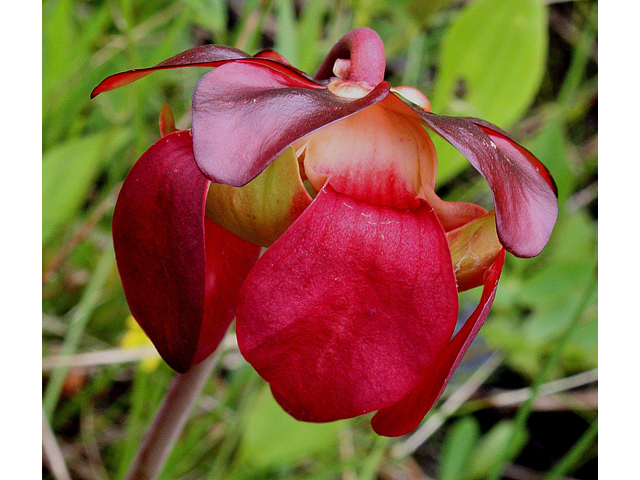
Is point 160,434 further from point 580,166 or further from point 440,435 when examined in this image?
point 580,166

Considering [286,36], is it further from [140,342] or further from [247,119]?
[247,119]

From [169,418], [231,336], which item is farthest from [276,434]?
[169,418]

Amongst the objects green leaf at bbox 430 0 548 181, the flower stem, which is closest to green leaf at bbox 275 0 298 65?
green leaf at bbox 430 0 548 181

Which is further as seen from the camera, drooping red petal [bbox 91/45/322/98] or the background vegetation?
the background vegetation

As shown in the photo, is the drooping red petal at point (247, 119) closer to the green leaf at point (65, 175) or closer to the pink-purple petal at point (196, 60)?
the pink-purple petal at point (196, 60)

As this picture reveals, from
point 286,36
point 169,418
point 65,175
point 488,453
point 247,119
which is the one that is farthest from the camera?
point 488,453

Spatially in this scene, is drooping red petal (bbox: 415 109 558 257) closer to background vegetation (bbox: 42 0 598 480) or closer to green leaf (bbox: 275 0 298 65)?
background vegetation (bbox: 42 0 598 480)

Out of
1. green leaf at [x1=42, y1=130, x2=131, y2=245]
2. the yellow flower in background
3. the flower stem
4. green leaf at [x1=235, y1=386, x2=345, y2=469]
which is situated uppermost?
green leaf at [x1=42, y1=130, x2=131, y2=245]
